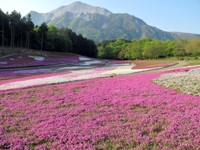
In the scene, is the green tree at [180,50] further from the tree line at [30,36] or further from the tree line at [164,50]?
the tree line at [30,36]

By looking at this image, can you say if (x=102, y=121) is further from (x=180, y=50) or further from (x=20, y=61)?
(x=180, y=50)

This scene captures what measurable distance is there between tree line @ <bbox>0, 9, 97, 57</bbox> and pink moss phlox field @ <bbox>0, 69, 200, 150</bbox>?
232 feet

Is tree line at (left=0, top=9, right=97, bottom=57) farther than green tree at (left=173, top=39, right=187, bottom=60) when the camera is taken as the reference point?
No

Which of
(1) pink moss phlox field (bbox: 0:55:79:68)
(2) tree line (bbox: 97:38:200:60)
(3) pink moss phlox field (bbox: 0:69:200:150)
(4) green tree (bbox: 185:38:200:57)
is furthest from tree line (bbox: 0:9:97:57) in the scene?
(3) pink moss phlox field (bbox: 0:69:200:150)

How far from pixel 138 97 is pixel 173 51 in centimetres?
10264

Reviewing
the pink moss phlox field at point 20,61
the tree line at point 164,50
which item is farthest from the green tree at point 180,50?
the pink moss phlox field at point 20,61

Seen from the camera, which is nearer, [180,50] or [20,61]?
[20,61]

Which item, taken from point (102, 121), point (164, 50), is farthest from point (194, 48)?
point (102, 121)

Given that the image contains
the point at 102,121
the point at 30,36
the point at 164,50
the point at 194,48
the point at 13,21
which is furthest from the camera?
the point at 164,50

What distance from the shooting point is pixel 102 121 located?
11625 millimetres

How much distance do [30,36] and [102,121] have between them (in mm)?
101868

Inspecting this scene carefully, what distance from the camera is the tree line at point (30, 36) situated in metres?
89.2

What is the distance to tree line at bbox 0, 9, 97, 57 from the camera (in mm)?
89250

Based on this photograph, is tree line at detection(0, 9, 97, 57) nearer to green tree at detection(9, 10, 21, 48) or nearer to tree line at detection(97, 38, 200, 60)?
green tree at detection(9, 10, 21, 48)
